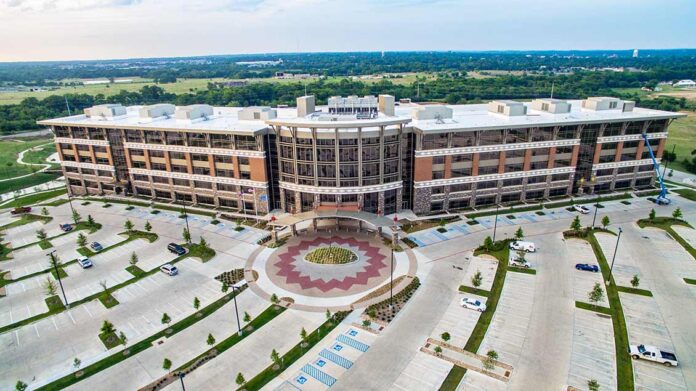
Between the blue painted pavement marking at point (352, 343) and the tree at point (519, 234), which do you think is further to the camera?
the tree at point (519, 234)

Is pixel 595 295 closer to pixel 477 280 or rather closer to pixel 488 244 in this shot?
pixel 477 280

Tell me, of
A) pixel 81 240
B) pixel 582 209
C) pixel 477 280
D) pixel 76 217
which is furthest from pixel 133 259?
pixel 582 209

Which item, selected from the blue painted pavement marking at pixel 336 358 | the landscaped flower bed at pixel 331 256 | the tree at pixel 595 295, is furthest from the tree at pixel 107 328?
the tree at pixel 595 295

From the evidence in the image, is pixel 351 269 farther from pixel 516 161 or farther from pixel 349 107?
pixel 516 161

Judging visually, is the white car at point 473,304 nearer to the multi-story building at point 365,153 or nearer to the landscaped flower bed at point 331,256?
the landscaped flower bed at point 331,256

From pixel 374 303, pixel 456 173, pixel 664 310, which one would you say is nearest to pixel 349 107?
pixel 456 173

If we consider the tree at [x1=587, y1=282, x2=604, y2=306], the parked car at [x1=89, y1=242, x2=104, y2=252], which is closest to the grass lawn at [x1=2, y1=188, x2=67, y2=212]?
the parked car at [x1=89, y1=242, x2=104, y2=252]
